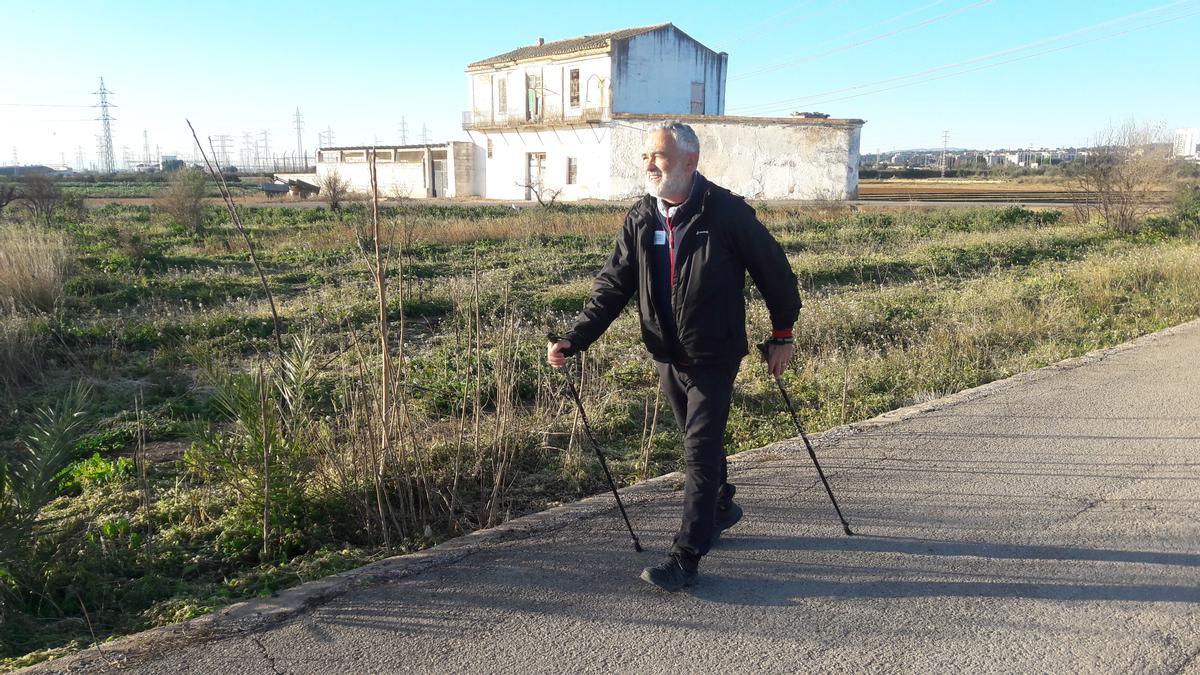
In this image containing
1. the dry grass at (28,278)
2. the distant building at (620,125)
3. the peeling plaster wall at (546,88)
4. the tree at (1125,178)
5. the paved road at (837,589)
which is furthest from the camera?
the peeling plaster wall at (546,88)

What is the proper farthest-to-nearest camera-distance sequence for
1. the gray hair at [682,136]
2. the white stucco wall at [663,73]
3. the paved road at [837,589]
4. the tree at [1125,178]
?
the white stucco wall at [663,73] < the tree at [1125,178] < the gray hair at [682,136] < the paved road at [837,589]

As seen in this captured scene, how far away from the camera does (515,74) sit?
151 ft

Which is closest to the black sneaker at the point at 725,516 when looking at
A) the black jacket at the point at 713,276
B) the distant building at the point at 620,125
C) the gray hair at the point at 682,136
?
the black jacket at the point at 713,276

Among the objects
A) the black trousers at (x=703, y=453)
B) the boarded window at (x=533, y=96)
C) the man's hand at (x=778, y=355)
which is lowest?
the black trousers at (x=703, y=453)

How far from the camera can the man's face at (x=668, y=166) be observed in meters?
3.67

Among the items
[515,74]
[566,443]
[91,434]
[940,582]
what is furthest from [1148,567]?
[515,74]

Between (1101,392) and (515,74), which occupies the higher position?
(515,74)

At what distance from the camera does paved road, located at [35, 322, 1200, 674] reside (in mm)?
3236

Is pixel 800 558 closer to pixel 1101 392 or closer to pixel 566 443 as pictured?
pixel 566 443

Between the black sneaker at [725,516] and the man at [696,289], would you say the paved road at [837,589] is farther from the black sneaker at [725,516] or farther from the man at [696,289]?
the man at [696,289]

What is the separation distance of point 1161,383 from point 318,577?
267 inches

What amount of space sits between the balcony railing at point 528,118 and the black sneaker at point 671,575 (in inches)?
1547

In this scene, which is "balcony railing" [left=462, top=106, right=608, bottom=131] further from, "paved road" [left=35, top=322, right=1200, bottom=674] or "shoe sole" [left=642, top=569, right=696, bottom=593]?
"shoe sole" [left=642, top=569, right=696, bottom=593]

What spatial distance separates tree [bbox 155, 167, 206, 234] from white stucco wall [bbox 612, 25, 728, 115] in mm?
21976
